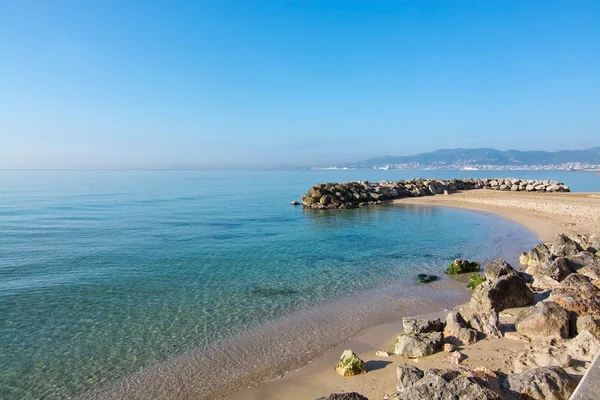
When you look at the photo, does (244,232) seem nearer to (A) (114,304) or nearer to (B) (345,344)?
(A) (114,304)

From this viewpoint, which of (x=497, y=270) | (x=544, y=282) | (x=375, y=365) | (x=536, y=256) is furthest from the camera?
(x=536, y=256)

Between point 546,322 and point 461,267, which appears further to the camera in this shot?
point 461,267

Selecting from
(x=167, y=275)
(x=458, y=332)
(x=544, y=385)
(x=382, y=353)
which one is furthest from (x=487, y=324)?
(x=167, y=275)

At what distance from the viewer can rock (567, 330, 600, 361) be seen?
25.6ft

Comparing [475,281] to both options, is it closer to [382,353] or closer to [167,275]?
[382,353]

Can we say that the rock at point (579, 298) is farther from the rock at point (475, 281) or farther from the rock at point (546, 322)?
the rock at point (475, 281)

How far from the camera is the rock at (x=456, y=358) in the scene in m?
8.84

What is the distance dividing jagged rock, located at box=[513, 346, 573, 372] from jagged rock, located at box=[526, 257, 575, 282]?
7523 mm

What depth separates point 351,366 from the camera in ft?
29.6

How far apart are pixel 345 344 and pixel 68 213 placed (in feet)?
126

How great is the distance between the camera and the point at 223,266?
19.8m

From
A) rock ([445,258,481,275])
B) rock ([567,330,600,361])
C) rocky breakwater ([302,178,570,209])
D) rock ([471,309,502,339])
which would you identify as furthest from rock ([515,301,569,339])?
rocky breakwater ([302,178,570,209])

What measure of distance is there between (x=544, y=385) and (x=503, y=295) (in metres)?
6.85

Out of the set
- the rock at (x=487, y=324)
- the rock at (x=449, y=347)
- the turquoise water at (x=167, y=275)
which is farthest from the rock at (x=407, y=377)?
the turquoise water at (x=167, y=275)
